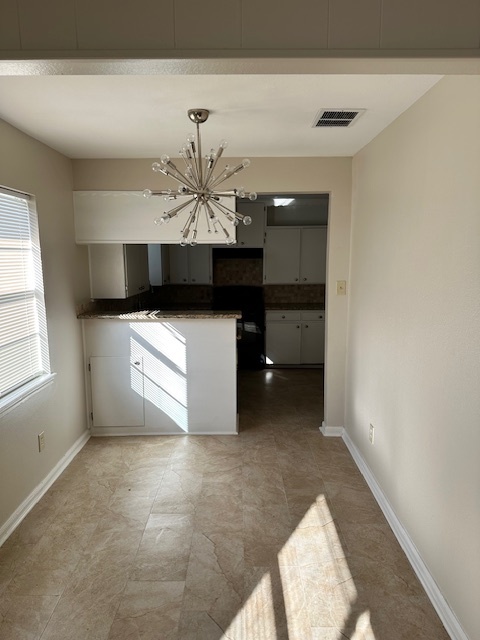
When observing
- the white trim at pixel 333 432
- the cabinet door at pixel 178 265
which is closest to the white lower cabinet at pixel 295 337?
the cabinet door at pixel 178 265

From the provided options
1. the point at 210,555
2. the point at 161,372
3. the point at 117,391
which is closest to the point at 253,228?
the point at 161,372

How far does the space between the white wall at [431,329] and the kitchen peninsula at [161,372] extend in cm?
135

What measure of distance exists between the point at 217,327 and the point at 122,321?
840 millimetres

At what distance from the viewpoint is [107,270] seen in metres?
3.98

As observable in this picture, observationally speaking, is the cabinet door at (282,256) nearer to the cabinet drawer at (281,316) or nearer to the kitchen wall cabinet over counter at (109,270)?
the cabinet drawer at (281,316)

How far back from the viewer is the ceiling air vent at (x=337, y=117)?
94.1 inches

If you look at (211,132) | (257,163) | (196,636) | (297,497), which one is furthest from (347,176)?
(196,636)

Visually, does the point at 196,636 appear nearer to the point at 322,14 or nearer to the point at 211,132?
the point at 322,14

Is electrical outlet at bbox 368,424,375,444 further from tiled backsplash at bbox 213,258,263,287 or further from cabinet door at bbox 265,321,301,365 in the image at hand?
tiled backsplash at bbox 213,258,263,287

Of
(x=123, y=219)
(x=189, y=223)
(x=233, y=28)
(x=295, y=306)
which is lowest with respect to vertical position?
(x=295, y=306)

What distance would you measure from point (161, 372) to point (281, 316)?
104 inches

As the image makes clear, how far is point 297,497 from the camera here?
2.92 meters

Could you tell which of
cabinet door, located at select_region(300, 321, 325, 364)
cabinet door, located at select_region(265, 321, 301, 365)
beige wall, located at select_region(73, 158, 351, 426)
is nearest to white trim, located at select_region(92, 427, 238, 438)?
beige wall, located at select_region(73, 158, 351, 426)

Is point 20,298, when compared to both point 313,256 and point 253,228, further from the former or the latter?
point 313,256
